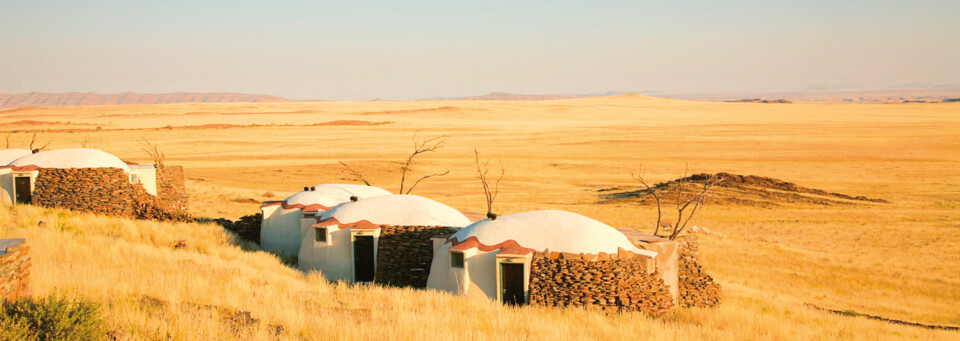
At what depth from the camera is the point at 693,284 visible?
843 inches

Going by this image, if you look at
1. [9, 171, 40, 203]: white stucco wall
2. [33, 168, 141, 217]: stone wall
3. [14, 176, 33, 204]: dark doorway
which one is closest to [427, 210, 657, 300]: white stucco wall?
[33, 168, 141, 217]: stone wall

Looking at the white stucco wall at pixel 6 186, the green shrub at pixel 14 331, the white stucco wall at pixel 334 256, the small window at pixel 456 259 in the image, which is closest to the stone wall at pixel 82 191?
the white stucco wall at pixel 6 186

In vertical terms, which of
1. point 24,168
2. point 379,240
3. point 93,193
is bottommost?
point 379,240

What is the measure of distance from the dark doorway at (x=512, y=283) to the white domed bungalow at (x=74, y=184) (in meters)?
15.1

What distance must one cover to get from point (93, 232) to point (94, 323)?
13916mm

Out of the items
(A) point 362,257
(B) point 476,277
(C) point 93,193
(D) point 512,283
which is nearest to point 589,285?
(D) point 512,283

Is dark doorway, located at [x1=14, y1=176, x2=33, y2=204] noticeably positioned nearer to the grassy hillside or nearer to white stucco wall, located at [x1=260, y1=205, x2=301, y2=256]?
the grassy hillside

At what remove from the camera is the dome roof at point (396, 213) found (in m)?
22.0

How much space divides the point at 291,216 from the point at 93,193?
681 cm

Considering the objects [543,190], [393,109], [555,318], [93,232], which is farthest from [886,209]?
[393,109]

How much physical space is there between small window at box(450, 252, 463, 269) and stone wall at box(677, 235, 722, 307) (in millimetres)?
6267

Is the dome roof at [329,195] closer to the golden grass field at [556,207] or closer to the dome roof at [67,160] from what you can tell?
the golden grass field at [556,207]

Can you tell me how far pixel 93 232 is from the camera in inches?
876

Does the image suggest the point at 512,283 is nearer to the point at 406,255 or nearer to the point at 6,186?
the point at 406,255
